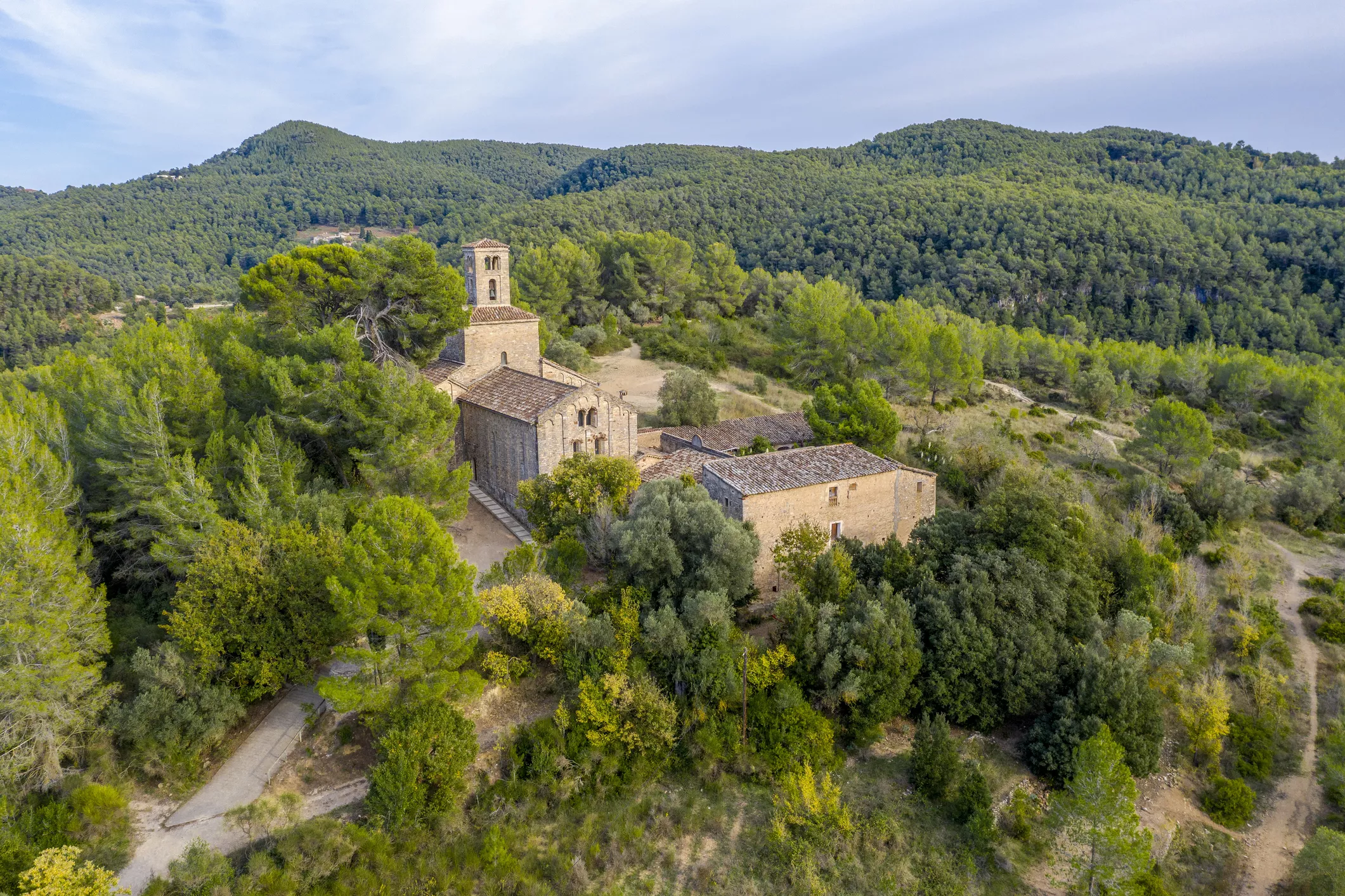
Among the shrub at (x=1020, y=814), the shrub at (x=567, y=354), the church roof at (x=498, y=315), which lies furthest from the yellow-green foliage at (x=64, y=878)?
the shrub at (x=567, y=354)

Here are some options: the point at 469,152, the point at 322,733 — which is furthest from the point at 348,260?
the point at 469,152

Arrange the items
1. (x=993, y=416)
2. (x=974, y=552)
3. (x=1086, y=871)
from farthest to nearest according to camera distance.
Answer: (x=993, y=416)
(x=974, y=552)
(x=1086, y=871)

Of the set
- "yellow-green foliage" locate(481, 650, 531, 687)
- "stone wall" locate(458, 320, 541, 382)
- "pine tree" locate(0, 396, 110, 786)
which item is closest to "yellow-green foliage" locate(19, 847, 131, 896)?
"pine tree" locate(0, 396, 110, 786)

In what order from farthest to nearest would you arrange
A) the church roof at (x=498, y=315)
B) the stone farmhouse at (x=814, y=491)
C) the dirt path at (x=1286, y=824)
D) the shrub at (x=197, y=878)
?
the church roof at (x=498, y=315)
the stone farmhouse at (x=814, y=491)
the dirt path at (x=1286, y=824)
the shrub at (x=197, y=878)

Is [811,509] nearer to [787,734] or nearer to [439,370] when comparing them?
[787,734]

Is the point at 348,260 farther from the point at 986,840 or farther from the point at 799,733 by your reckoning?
the point at 986,840

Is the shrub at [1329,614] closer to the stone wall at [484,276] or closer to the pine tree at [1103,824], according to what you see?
the pine tree at [1103,824]

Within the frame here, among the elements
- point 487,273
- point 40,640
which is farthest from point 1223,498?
point 40,640
